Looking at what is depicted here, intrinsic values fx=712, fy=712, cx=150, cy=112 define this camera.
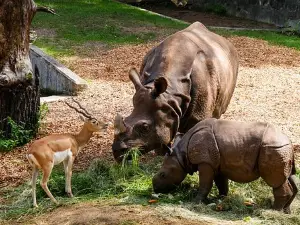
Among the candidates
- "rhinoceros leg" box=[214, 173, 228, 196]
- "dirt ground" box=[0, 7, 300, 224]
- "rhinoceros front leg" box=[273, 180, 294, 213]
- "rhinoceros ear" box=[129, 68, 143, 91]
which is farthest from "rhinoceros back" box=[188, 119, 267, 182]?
"rhinoceros ear" box=[129, 68, 143, 91]

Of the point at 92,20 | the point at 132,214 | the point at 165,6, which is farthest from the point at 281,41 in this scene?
the point at 132,214

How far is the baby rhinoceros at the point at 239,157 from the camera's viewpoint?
21.0ft

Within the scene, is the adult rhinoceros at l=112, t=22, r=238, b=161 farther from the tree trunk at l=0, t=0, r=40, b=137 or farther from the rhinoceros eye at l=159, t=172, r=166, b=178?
the tree trunk at l=0, t=0, r=40, b=137

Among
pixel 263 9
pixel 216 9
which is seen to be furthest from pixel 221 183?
pixel 216 9

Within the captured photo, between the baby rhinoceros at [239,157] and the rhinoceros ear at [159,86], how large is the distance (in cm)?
59

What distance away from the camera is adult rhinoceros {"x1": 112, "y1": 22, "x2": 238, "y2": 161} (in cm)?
708

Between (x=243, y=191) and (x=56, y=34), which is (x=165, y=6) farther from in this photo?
(x=243, y=191)

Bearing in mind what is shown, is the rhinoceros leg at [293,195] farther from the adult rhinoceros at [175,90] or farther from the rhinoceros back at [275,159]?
the adult rhinoceros at [175,90]

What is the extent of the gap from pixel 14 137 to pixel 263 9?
14.2m

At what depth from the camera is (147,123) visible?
7055 millimetres

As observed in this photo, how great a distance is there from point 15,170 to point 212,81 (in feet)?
8.03

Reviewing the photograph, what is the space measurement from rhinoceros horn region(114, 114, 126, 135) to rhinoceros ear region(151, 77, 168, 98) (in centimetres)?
42

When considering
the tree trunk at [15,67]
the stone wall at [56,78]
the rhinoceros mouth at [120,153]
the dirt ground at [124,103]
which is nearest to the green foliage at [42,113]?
the dirt ground at [124,103]

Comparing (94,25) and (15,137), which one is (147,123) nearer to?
(15,137)
